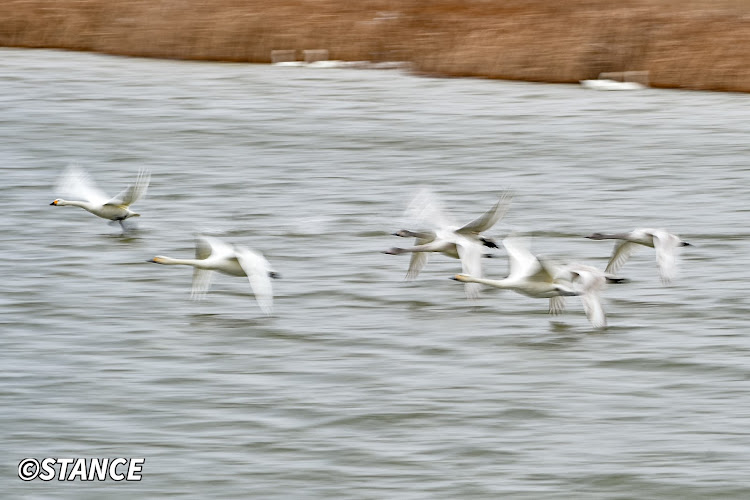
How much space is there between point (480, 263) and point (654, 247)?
1.56 meters

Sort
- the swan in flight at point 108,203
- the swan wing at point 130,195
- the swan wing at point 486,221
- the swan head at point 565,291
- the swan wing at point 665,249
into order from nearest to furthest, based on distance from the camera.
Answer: the swan head at point 565,291 < the swan wing at point 486,221 < the swan wing at point 665,249 < the swan wing at point 130,195 < the swan in flight at point 108,203

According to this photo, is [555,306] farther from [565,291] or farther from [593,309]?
[565,291]

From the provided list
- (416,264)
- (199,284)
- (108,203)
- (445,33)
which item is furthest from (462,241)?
(445,33)

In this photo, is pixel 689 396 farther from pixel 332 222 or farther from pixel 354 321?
pixel 332 222

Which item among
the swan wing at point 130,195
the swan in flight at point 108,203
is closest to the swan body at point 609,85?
the swan in flight at point 108,203

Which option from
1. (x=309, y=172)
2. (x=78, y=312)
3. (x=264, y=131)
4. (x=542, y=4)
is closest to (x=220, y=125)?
(x=264, y=131)

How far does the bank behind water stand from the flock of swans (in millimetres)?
7916

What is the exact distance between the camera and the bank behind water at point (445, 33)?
63.3ft

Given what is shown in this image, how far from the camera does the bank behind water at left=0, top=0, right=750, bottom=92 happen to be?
19281mm

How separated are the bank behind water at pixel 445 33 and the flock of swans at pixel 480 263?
7.92 metres

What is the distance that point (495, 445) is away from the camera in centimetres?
767

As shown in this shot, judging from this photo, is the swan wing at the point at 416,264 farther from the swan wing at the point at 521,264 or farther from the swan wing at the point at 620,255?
the swan wing at the point at 620,255

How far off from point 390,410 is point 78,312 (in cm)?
306

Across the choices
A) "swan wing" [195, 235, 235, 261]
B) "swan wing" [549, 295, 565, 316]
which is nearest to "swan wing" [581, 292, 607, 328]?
"swan wing" [549, 295, 565, 316]
